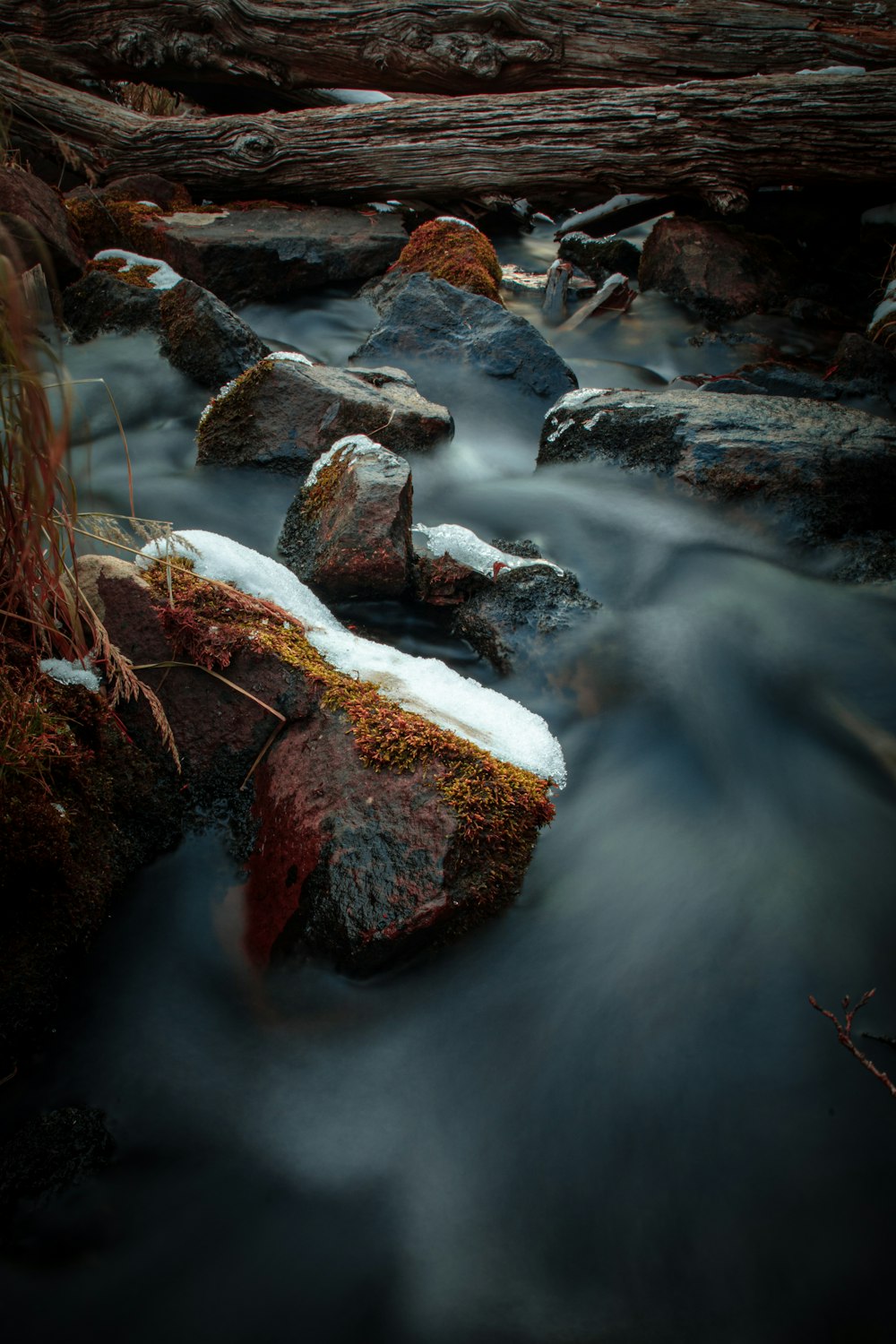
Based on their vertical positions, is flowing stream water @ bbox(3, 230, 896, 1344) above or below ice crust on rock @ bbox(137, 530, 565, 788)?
below

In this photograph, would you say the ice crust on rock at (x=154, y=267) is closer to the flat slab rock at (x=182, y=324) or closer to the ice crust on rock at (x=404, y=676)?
the flat slab rock at (x=182, y=324)

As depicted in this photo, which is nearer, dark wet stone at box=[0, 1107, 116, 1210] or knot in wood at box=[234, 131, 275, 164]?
dark wet stone at box=[0, 1107, 116, 1210]

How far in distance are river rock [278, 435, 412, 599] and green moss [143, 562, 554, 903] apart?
79 centimetres

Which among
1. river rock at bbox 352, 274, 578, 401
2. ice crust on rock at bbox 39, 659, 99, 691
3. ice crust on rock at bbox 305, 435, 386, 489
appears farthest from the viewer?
river rock at bbox 352, 274, 578, 401

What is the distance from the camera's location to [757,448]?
15.1 ft

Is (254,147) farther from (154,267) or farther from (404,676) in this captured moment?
(404,676)

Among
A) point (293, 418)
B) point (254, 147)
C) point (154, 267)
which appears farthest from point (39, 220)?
point (254, 147)

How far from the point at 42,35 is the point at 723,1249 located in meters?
12.5

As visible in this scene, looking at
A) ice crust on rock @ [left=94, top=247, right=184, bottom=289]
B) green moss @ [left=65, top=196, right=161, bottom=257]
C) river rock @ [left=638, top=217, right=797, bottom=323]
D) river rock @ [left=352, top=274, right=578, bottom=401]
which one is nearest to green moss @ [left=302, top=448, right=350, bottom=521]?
river rock @ [left=352, top=274, right=578, bottom=401]

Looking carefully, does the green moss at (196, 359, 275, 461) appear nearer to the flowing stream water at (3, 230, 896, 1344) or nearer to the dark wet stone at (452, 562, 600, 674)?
the dark wet stone at (452, 562, 600, 674)

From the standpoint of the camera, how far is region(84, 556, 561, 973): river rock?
8.09 ft

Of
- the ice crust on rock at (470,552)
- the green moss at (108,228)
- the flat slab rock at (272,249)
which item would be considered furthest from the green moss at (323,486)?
the green moss at (108,228)

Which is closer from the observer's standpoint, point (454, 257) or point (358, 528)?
point (358, 528)

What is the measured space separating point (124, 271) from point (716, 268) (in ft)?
18.8
